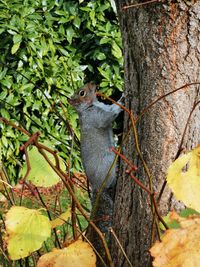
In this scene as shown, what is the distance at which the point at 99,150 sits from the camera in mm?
2754

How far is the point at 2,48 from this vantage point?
5.65 m

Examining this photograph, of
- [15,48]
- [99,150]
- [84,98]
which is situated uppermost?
[15,48]

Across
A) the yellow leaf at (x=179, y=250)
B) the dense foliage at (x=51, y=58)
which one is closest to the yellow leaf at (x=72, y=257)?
the yellow leaf at (x=179, y=250)

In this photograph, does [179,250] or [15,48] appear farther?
[15,48]

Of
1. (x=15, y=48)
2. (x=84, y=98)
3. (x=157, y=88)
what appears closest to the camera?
(x=157, y=88)

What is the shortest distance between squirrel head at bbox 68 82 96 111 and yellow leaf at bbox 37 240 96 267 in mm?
1833

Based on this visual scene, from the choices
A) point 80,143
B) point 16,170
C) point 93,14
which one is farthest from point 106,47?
point 80,143

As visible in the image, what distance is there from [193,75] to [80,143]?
3.54 feet

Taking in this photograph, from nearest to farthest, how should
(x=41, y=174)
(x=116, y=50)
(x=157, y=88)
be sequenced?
1. (x=41, y=174)
2. (x=157, y=88)
3. (x=116, y=50)

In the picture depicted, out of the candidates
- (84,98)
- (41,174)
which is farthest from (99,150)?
(41,174)

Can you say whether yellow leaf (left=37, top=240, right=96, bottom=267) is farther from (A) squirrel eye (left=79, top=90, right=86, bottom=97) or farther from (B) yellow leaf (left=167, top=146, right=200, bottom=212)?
(A) squirrel eye (left=79, top=90, right=86, bottom=97)

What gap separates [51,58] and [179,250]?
4.75 metres

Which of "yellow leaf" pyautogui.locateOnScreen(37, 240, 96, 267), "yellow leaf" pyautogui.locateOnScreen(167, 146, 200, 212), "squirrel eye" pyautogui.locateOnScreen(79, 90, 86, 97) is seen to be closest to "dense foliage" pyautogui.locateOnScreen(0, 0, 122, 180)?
"squirrel eye" pyautogui.locateOnScreen(79, 90, 86, 97)

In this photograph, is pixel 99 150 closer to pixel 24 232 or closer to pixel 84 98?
pixel 84 98
